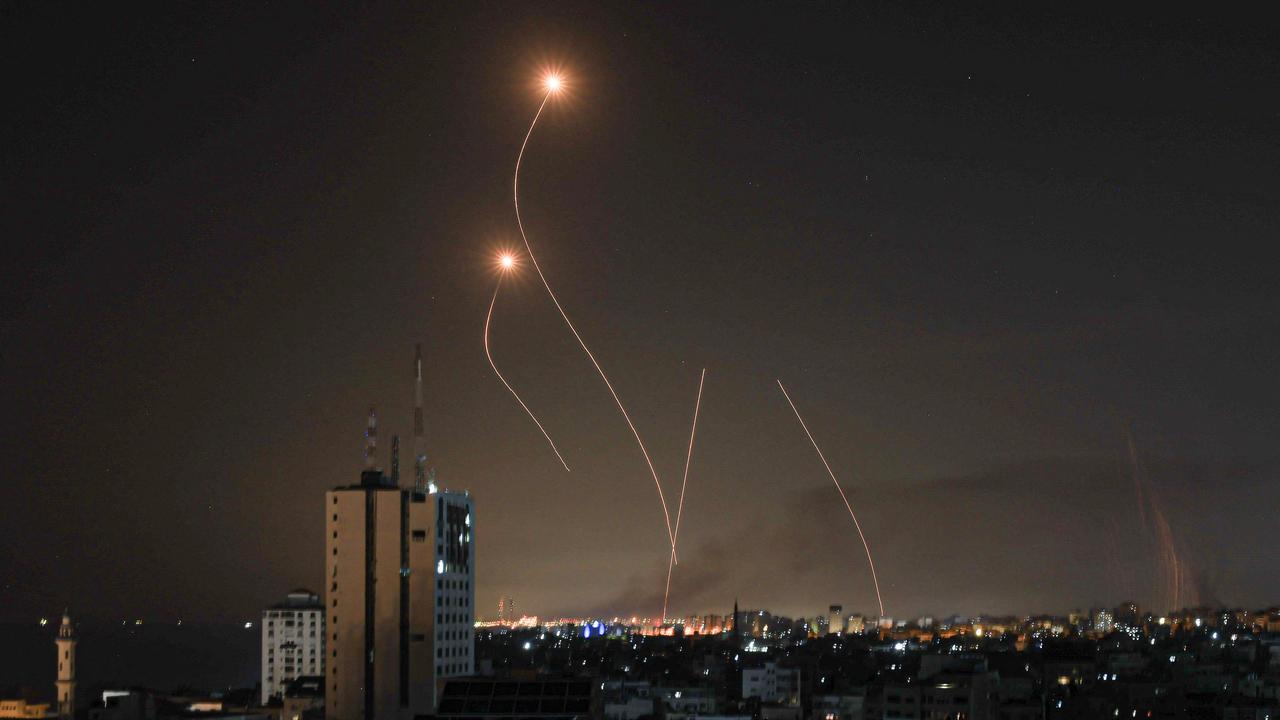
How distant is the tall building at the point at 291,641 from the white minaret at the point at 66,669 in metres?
18.7

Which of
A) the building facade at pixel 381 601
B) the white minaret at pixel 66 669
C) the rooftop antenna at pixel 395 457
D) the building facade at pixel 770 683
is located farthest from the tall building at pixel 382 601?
the building facade at pixel 770 683

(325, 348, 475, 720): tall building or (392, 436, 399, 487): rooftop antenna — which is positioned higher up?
(392, 436, 399, 487): rooftop antenna

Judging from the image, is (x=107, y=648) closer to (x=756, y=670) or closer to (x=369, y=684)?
(x=756, y=670)

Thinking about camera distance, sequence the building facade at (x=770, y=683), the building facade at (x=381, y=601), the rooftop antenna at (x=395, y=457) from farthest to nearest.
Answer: the building facade at (x=770, y=683)
the rooftop antenna at (x=395, y=457)
the building facade at (x=381, y=601)

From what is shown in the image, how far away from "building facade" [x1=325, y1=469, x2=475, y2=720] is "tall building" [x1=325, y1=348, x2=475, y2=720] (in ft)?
0.06

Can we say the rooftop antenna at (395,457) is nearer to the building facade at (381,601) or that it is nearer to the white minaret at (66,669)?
the building facade at (381,601)

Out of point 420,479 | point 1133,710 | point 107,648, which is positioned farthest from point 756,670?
point 107,648

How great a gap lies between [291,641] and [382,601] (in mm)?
34572

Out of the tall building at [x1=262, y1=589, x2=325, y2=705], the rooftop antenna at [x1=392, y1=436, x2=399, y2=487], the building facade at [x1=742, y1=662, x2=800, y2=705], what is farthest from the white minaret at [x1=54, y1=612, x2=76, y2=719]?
the building facade at [x1=742, y1=662, x2=800, y2=705]

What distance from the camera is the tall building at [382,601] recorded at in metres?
26.3

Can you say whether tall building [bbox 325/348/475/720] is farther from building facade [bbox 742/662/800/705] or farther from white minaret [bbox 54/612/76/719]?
building facade [bbox 742/662/800/705]

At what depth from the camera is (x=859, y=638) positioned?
11262 centimetres

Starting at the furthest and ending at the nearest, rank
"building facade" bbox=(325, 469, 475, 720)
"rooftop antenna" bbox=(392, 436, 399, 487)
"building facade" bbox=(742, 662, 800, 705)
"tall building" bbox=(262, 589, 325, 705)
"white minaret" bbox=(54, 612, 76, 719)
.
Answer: "tall building" bbox=(262, 589, 325, 705)
"building facade" bbox=(742, 662, 800, 705)
"white minaret" bbox=(54, 612, 76, 719)
"rooftop antenna" bbox=(392, 436, 399, 487)
"building facade" bbox=(325, 469, 475, 720)

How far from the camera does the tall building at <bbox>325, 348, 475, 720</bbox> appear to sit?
2633cm
